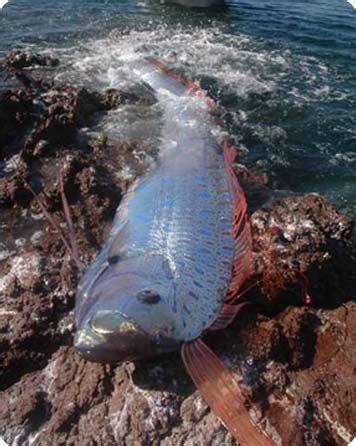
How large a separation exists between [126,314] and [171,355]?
0.51m

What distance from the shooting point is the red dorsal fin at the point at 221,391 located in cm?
284

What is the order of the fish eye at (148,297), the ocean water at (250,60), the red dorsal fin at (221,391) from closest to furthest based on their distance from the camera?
1. the red dorsal fin at (221,391)
2. the fish eye at (148,297)
3. the ocean water at (250,60)

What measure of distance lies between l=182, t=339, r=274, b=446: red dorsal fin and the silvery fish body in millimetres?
132

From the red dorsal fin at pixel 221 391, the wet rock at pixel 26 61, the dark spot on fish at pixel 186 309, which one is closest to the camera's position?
the red dorsal fin at pixel 221 391

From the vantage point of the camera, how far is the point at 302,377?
320 cm

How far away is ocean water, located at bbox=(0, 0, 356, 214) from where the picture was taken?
626cm

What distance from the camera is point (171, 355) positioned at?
3264 millimetres

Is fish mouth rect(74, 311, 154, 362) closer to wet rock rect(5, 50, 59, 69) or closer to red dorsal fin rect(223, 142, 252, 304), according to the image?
red dorsal fin rect(223, 142, 252, 304)

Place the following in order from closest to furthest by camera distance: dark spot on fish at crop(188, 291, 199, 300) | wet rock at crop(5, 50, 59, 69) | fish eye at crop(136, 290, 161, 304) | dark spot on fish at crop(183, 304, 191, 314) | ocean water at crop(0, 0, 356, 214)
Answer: fish eye at crop(136, 290, 161, 304), dark spot on fish at crop(183, 304, 191, 314), dark spot on fish at crop(188, 291, 199, 300), ocean water at crop(0, 0, 356, 214), wet rock at crop(5, 50, 59, 69)

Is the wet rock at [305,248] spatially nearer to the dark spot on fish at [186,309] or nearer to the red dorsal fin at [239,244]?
the red dorsal fin at [239,244]

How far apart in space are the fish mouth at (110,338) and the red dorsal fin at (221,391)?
0.27m

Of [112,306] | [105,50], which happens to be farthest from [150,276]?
[105,50]

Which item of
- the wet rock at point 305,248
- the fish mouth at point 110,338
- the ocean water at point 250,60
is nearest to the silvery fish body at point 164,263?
the fish mouth at point 110,338

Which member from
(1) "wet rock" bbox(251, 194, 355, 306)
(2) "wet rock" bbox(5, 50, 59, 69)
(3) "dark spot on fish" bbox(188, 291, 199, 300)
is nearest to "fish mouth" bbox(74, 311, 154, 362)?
(3) "dark spot on fish" bbox(188, 291, 199, 300)
